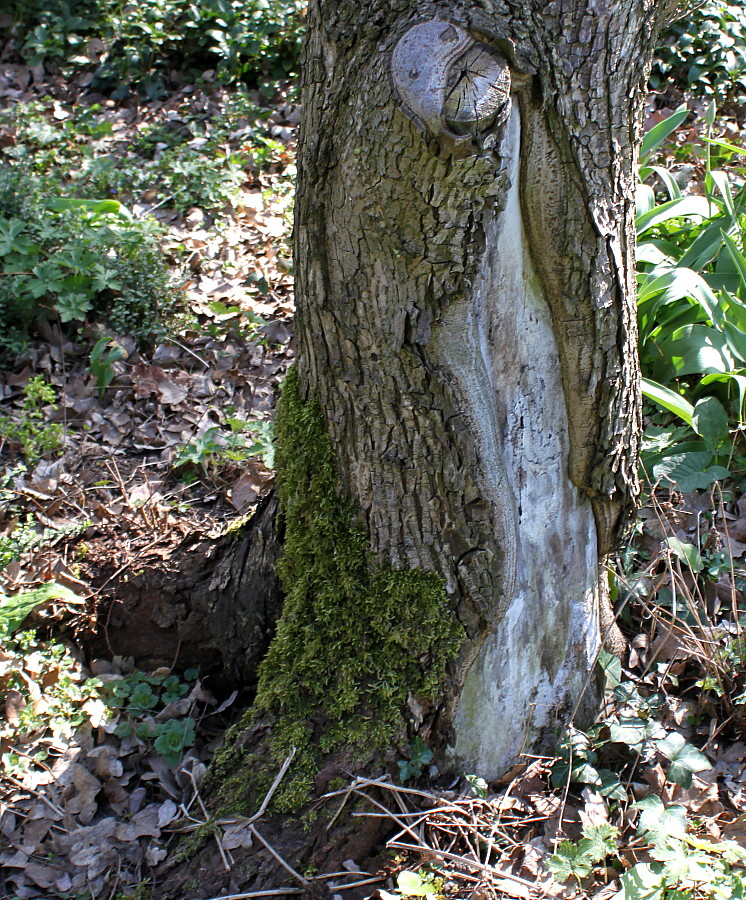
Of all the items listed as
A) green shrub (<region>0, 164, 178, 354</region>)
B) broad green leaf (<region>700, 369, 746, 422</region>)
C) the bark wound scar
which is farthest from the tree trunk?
green shrub (<region>0, 164, 178, 354</region>)

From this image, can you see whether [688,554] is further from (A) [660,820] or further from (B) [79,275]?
(B) [79,275]

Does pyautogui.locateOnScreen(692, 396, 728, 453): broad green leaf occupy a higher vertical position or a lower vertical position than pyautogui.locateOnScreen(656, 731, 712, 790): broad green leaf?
higher

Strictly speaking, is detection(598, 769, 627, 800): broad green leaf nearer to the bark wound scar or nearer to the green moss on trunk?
the green moss on trunk

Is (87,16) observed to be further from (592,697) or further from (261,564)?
(592,697)

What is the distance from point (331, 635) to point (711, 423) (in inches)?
70.6

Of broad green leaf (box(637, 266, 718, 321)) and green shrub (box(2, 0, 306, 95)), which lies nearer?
broad green leaf (box(637, 266, 718, 321))

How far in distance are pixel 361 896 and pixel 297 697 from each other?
21.4 inches

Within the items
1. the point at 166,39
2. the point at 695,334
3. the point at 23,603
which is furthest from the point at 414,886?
the point at 166,39

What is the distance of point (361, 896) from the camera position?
1943 mm

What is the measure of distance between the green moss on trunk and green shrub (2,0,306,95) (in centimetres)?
502

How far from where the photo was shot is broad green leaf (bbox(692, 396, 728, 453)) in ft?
9.55

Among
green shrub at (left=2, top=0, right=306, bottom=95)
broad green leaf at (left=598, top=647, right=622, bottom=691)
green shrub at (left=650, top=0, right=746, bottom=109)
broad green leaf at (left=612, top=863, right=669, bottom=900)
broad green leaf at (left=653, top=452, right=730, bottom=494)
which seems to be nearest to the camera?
broad green leaf at (left=612, top=863, right=669, bottom=900)

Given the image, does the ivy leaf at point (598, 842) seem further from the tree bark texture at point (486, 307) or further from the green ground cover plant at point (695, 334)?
the green ground cover plant at point (695, 334)

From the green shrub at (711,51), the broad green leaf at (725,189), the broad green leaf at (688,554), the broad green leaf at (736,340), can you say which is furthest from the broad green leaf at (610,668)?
the green shrub at (711,51)
